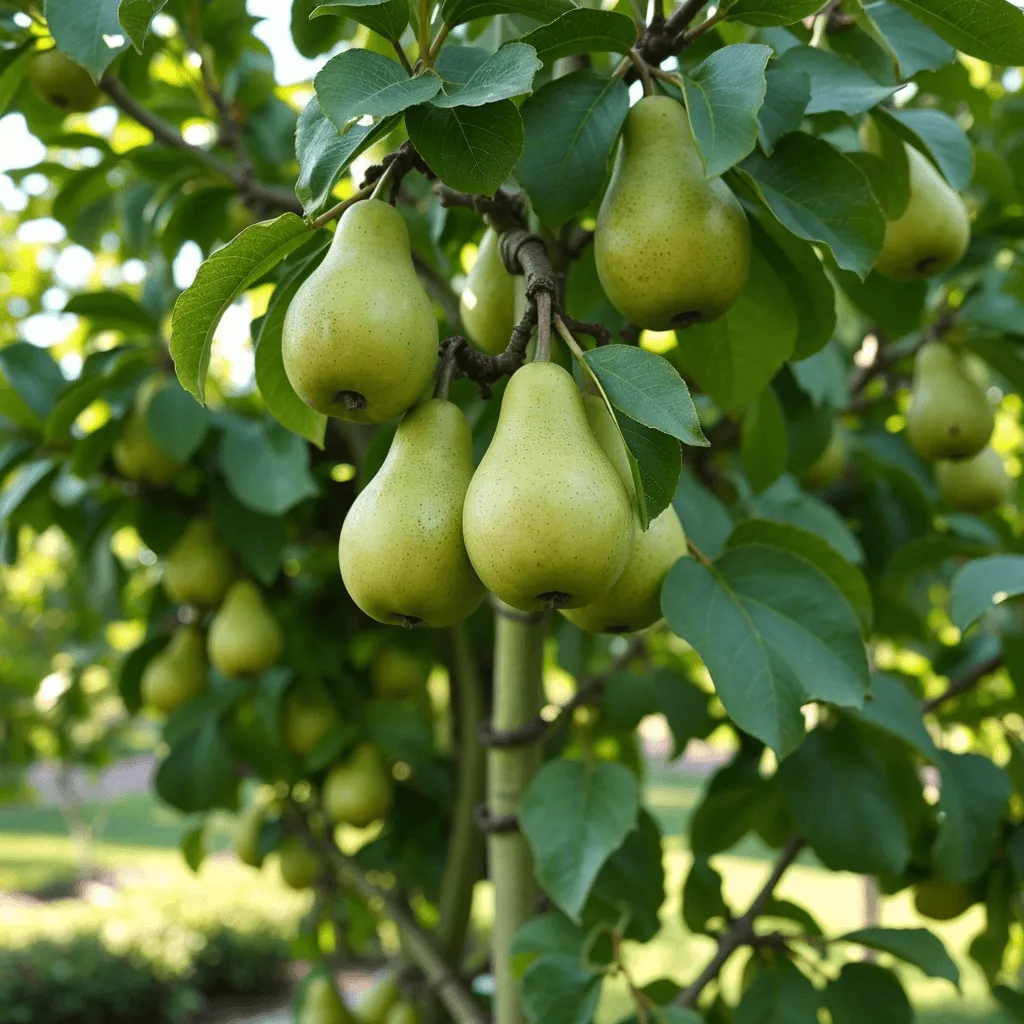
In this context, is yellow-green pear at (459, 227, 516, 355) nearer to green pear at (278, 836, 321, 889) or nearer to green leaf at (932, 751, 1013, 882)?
green leaf at (932, 751, 1013, 882)

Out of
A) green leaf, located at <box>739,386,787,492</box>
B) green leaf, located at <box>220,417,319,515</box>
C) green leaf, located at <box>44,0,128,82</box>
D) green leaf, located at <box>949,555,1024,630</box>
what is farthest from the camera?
green leaf, located at <box>220,417,319,515</box>

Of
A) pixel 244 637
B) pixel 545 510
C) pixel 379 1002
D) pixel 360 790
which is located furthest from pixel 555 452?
pixel 379 1002

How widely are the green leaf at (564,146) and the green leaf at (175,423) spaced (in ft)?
2.59

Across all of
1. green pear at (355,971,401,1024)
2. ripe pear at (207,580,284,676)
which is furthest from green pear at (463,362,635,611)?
green pear at (355,971,401,1024)

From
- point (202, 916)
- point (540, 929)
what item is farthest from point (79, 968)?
point (540, 929)

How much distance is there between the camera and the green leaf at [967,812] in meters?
1.26

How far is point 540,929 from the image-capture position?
1187mm

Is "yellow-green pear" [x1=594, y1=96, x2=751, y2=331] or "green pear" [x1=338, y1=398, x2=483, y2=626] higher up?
"yellow-green pear" [x1=594, y1=96, x2=751, y2=331]

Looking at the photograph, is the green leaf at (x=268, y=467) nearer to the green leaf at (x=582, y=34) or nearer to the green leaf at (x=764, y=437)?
the green leaf at (x=764, y=437)

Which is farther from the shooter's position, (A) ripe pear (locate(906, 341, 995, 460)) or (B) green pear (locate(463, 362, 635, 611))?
(A) ripe pear (locate(906, 341, 995, 460))

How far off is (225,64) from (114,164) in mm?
260

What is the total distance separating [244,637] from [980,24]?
4.26ft

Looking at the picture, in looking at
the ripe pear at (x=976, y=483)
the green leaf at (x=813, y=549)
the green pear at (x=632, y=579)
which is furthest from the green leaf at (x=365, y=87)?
the ripe pear at (x=976, y=483)

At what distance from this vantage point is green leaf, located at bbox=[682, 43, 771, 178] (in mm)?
678
